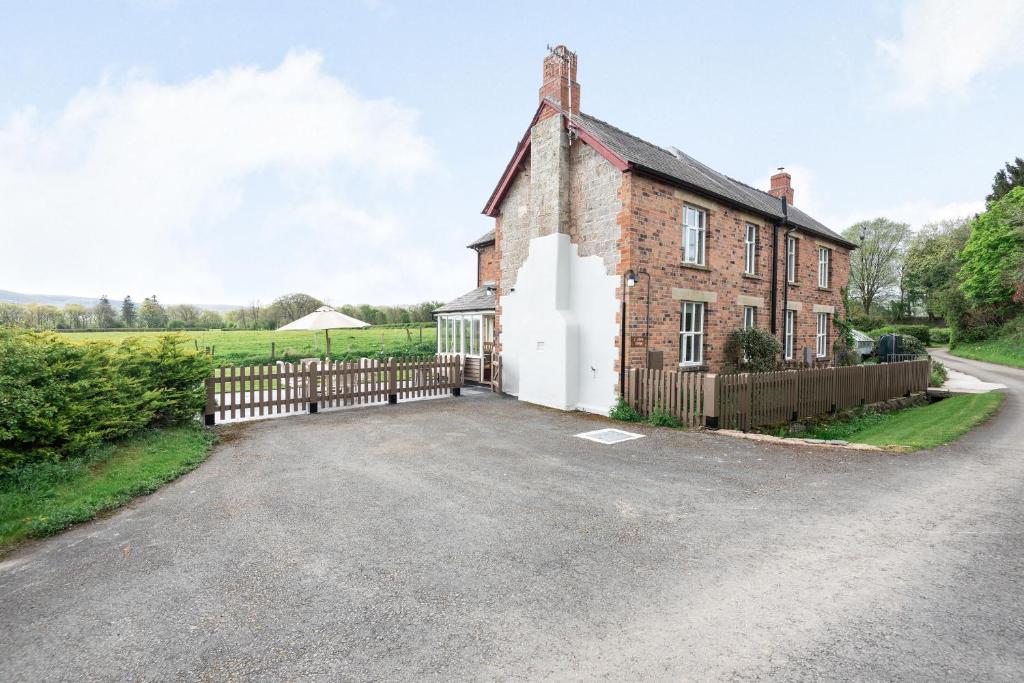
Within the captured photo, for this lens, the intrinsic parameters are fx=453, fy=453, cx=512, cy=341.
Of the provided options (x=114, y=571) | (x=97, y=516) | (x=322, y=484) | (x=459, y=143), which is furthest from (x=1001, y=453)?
(x=459, y=143)

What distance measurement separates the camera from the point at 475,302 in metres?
20.0

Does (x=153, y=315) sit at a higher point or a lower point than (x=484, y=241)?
lower

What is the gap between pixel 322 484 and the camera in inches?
258

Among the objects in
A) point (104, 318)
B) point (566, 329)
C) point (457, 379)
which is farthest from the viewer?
point (104, 318)

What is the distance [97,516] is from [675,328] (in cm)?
1255

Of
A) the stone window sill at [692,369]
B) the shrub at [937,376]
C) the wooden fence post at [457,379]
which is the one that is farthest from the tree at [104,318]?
the shrub at [937,376]

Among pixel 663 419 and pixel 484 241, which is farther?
pixel 484 241

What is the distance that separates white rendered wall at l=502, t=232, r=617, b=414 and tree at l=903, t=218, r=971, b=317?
4453 cm

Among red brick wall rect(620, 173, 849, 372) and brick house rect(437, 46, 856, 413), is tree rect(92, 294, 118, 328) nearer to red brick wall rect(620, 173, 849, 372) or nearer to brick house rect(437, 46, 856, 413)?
brick house rect(437, 46, 856, 413)

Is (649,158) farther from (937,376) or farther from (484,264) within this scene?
(937,376)

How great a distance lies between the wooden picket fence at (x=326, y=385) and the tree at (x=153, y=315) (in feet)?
171

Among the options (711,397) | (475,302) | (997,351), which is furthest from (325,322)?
(997,351)

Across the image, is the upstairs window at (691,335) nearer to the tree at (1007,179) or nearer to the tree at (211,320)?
the tree at (1007,179)

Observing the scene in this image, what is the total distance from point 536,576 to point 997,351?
45224 mm
